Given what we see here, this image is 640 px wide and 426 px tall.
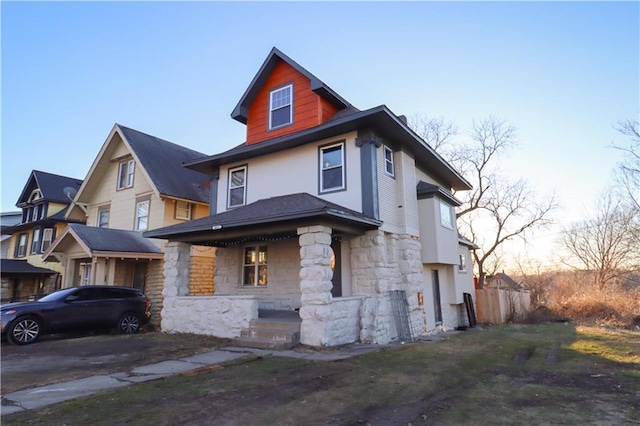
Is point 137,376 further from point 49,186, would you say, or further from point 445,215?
point 49,186

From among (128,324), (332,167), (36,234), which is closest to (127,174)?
(128,324)

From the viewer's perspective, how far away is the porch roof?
27.6 ft

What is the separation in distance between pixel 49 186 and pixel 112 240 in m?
13.1

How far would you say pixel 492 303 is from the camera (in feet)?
53.0

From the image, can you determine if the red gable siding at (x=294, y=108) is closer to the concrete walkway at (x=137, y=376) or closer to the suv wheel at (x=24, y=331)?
the concrete walkway at (x=137, y=376)

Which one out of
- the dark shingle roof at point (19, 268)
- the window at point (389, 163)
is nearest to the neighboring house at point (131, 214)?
the dark shingle roof at point (19, 268)

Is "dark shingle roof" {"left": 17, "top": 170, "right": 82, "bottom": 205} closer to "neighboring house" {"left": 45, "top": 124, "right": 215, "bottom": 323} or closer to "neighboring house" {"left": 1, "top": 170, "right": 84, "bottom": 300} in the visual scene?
"neighboring house" {"left": 1, "top": 170, "right": 84, "bottom": 300}

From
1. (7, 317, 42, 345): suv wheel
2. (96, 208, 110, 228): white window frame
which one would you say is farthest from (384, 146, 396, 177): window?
(96, 208, 110, 228): white window frame

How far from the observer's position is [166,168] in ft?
57.1

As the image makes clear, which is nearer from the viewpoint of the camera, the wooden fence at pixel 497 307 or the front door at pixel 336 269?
the front door at pixel 336 269

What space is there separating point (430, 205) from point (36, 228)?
24.2 m

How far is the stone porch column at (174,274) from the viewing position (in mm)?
11148

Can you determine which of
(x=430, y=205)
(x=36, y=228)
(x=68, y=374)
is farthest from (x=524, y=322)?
(x=36, y=228)

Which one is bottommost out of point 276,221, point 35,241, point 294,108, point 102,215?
point 276,221
